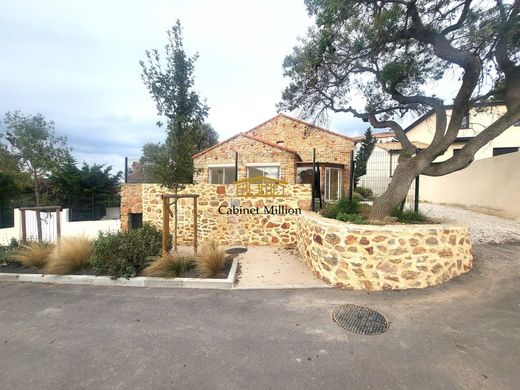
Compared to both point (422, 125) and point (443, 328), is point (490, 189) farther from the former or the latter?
point (422, 125)

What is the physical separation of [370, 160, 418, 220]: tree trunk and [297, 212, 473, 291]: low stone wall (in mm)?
1008

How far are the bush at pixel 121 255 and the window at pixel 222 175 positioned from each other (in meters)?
8.09

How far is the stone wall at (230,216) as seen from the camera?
23.6 feet

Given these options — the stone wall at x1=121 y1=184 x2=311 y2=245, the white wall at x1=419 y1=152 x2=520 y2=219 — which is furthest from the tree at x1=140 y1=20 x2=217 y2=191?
the white wall at x1=419 y1=152 x2=520 y2=219

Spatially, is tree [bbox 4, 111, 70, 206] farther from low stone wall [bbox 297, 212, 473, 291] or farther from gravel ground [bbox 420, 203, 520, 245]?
gravel ground [bbox 420, 203, 520, 245]

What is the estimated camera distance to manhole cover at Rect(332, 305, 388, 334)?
2.95 metres

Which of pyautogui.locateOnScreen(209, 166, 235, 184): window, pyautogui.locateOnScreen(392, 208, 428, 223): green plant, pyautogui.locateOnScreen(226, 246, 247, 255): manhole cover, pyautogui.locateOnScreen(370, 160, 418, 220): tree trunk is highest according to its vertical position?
pyautogui.locateOnScreen(209, 166, 235, 184): window

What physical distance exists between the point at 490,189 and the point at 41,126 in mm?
17888

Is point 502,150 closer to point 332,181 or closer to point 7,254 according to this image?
point 332,181

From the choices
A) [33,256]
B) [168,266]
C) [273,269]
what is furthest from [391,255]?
[33,256]

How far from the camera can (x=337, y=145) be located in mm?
15875

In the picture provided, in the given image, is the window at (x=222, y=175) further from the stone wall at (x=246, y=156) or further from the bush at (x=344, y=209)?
the bush at (x=344, y=209)

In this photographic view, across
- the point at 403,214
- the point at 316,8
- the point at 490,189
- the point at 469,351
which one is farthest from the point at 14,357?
the point at 490,189

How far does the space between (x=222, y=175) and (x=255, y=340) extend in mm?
10953
